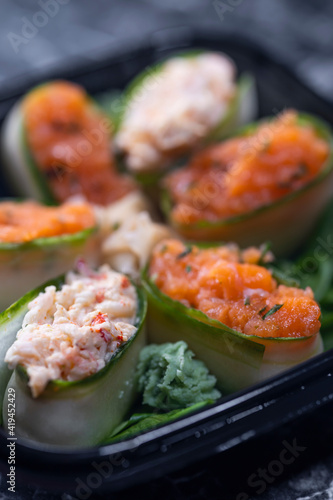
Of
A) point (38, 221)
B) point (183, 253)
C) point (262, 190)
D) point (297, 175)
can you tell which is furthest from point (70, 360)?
point (297, 175)

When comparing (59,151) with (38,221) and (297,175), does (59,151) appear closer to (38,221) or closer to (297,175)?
(38,221)

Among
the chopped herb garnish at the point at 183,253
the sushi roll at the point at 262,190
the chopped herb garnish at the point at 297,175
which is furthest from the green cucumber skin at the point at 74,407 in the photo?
the chopped herb garnish at the point at 297,175

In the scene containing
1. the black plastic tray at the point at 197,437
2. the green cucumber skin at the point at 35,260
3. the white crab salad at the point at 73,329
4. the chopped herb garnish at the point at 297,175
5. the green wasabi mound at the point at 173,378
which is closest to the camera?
the black plastic tray at the point at 197,437

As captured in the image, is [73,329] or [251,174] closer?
[73,329]

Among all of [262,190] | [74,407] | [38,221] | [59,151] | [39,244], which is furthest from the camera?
[59,151]

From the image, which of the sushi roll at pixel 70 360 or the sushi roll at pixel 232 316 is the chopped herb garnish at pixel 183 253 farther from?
the sushi roll at pixel 70 360

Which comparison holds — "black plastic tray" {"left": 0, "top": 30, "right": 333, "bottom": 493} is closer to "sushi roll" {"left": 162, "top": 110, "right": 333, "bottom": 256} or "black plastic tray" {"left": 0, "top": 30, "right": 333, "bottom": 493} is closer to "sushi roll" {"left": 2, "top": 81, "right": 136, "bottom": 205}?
"sushi roll" {"left": 162, "top": 110, "right": 333, "bottom": 256}

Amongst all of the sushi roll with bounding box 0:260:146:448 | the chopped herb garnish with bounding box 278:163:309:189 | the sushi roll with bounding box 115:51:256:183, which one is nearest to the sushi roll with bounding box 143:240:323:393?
the sushi roll with bounding box 0:260:146:448
